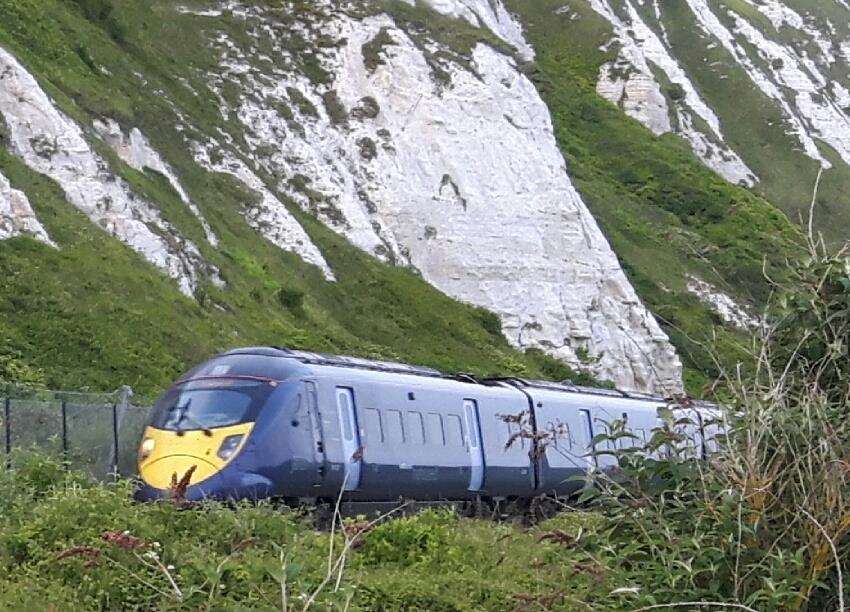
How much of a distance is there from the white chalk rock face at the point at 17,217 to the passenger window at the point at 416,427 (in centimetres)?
1270

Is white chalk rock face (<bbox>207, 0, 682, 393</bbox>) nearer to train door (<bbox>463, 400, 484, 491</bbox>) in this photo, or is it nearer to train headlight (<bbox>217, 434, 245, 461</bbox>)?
train door (<bbox>463, 400, 484, 491</bbox>)

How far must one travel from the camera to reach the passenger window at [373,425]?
1961 centimetres

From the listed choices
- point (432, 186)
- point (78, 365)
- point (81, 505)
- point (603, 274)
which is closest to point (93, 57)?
point (432, 186)

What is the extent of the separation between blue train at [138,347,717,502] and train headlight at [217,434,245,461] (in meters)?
0.01

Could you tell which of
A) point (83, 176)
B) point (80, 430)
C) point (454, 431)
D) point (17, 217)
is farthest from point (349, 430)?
point (83, 176)

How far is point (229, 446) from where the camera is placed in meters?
17.5

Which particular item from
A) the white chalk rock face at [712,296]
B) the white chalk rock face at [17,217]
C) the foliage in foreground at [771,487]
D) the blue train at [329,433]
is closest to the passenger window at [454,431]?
the blue train at [329,433]

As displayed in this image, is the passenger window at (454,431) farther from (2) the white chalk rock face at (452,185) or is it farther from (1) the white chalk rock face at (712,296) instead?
(1) the white chalk rock face at (712,296)

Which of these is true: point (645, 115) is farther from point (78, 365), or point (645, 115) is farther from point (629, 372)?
point (78, 365)

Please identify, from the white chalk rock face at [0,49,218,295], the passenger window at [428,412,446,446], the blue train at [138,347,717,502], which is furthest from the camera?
the white chalk rock face at [0,49,218,295]

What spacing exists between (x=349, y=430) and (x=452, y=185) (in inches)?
1232

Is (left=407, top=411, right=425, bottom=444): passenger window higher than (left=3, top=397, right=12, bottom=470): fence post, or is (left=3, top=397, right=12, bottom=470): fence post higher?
(left=3, top=397, right=12, bottom=470): fence post

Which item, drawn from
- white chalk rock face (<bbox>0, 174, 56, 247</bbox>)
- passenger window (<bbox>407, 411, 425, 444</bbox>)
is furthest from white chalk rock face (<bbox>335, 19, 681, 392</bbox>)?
passenger window (<bbox>407, 411, 425, 444</bbox>)

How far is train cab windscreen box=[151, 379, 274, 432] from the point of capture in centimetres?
1788
